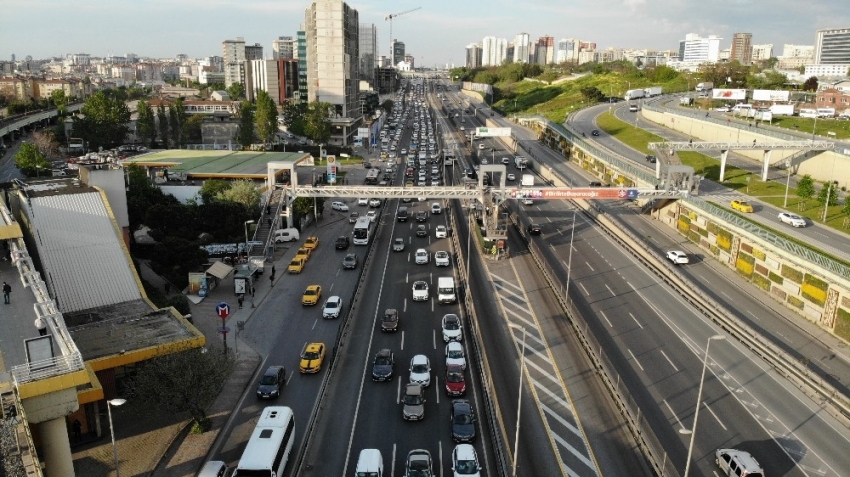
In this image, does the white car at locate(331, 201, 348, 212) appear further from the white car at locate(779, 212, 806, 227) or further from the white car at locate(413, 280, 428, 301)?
the white car at locate(779, 212, 806, 227)

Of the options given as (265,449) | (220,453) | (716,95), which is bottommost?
(220,453)

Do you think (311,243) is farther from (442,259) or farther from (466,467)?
(466,467)

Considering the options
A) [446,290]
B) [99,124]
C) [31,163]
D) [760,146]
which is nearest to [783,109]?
[760,146]

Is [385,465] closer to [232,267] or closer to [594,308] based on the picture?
[594,308]

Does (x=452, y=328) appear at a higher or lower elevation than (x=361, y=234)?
lower

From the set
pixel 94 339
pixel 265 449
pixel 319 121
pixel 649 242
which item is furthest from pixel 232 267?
pixel 319 121

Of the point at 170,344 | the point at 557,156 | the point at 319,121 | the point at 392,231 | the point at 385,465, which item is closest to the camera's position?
the point at 385,465
